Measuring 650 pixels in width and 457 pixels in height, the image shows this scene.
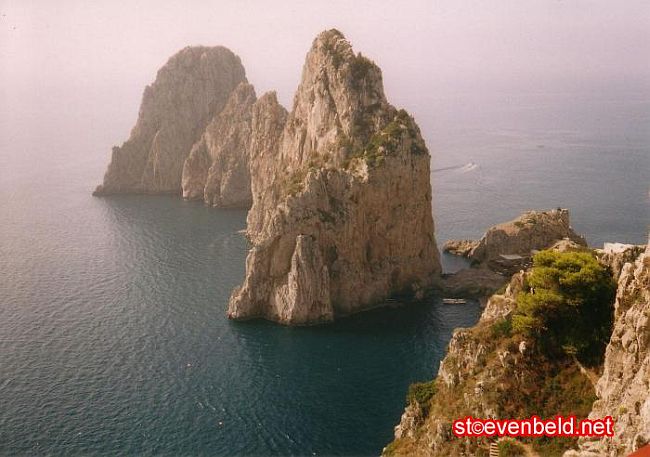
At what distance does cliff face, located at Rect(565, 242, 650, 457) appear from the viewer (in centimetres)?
3388

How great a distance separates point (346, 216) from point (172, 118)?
4052 inches

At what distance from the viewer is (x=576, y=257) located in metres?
52.9

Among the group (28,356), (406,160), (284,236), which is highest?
(406,160)

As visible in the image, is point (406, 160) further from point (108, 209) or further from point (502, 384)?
point (108, 209)

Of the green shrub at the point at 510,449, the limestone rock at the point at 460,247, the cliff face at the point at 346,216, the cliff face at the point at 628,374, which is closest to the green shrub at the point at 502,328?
the cliff face at the point at 628,374

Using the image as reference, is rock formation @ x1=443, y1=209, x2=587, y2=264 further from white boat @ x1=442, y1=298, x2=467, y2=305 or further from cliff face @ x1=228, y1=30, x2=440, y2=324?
white boat @ x1=442, y1=298, x2=467, y2=305

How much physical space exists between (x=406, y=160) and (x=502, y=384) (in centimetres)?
5615

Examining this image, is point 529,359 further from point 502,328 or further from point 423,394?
point 423,394

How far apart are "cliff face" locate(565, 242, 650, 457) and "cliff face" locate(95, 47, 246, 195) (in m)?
150

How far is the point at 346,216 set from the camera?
9681 cm

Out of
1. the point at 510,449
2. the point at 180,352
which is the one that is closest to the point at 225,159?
the point at 180,352

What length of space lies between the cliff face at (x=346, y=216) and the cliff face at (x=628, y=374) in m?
52.5

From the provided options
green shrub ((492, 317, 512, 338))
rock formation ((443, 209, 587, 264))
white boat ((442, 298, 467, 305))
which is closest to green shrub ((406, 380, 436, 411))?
green shrub ((492, 317, 512, 338))

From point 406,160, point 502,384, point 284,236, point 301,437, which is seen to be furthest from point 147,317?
point 502,384
